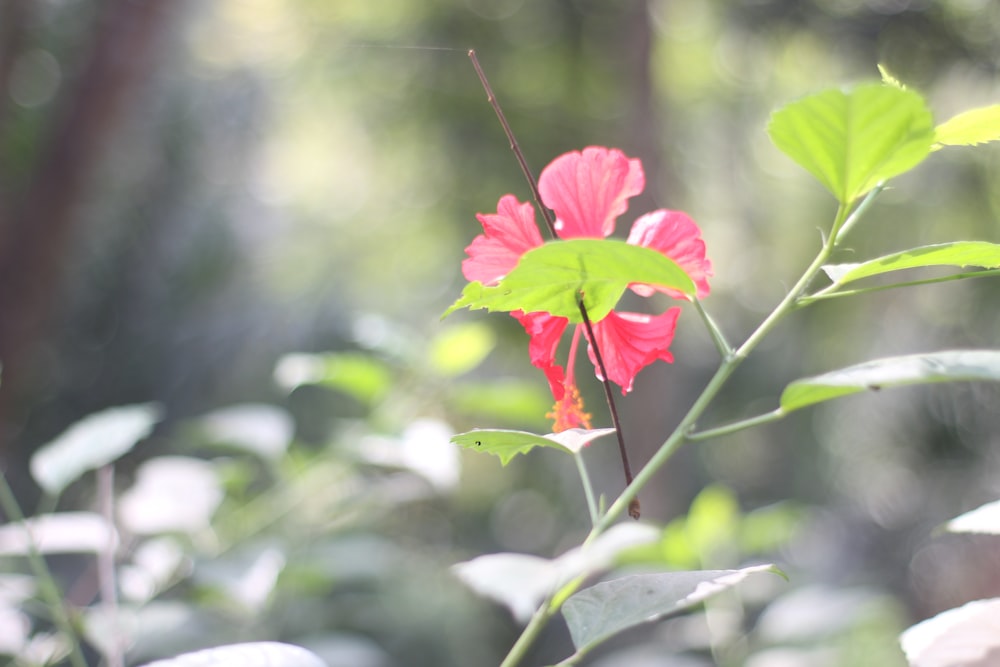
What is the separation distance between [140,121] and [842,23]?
181 cm

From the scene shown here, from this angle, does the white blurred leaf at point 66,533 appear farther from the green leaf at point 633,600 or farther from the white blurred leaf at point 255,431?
the green leaf at point 633,600

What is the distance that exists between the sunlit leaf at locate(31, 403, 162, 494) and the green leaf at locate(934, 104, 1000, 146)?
53cm

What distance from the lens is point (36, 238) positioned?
5.05 feet

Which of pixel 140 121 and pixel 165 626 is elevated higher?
pixel 140 121

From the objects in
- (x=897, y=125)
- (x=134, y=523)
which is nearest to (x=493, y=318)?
(x=134, y=523)

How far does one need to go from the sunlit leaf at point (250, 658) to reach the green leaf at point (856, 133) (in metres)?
0.26

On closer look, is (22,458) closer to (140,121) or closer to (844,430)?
(140,121)

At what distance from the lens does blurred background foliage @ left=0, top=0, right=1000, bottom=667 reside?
1.67 m

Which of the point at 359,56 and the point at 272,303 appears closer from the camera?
the point at 272,303

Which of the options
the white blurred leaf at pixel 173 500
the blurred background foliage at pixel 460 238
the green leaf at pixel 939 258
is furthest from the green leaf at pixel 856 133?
the blurred background foliage at pixel 460 238

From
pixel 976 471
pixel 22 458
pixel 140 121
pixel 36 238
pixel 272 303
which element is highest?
pixel 140 121

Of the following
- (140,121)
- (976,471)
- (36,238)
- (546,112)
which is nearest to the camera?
(36,238)

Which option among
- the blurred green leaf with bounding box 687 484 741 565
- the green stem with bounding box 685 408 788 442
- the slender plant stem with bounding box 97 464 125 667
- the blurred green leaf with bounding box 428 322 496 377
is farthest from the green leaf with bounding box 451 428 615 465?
the blurred green leaf with bounding box 687 484 741 565

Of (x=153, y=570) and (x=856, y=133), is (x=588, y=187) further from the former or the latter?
(x=153, y=570)
